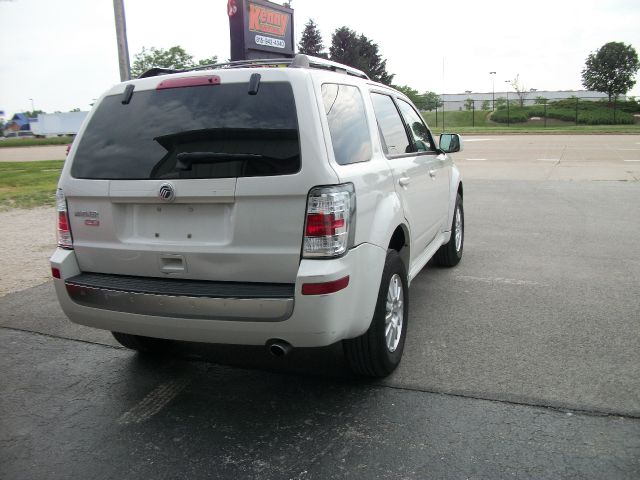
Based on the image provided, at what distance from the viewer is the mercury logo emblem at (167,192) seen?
3049 millimetres

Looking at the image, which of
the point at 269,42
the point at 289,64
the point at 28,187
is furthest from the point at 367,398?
the point at 269,42

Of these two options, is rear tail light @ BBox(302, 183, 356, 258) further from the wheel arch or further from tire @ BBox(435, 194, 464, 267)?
tire @ BBox(435, 194, 464, 267)

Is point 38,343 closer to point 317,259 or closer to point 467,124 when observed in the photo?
point 317,259

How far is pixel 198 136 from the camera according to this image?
309 centimetres

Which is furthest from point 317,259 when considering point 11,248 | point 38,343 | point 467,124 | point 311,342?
point 467,124

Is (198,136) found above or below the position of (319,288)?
above

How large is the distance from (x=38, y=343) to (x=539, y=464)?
12.1 ft

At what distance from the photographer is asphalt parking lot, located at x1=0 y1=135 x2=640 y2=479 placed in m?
2.79

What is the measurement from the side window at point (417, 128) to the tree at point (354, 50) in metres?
A: 64.9

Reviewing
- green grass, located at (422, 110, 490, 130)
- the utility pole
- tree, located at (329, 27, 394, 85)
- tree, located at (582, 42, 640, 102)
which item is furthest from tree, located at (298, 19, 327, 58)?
the utility pole

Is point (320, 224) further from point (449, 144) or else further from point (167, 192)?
point (449, 144)

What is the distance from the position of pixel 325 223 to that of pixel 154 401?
160 centimetres

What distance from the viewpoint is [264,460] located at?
2824 mm

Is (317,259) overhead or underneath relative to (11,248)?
overhead
